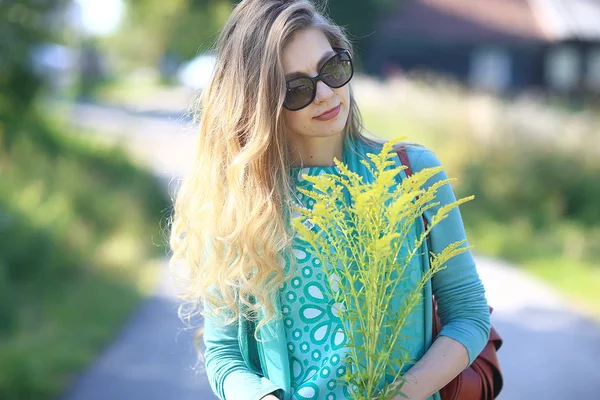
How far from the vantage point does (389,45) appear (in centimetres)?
2561

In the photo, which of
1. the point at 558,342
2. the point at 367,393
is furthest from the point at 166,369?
the point at 367,393

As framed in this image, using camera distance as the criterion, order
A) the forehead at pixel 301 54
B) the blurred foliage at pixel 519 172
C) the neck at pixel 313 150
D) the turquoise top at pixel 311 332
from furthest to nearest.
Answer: the blurred foliage at pixel 519 172, the neck at pixel 313 150, the forehead at pixel 301 54, the turquoise top at pixel 311 332

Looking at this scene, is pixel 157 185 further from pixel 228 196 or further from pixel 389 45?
pixel 389 45

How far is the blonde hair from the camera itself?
6.01 ft

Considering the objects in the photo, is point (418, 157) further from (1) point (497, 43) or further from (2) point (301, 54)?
(1) point (497, 43)

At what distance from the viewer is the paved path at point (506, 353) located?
486 centimetres

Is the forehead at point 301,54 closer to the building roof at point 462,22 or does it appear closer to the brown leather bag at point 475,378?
the brown leather bag at point 475,378

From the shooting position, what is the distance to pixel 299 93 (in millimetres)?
1846

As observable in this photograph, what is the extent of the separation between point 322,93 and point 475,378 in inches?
31.0

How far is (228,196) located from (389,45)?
24447 mm

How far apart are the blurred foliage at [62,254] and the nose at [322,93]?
2205mm

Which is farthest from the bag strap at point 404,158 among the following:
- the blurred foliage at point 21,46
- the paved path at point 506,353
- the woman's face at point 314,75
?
the blurred foliage at point 21,46

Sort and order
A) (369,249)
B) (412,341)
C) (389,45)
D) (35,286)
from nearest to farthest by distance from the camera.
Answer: (369,249)
(412,341)
(35,286)
(389,45)

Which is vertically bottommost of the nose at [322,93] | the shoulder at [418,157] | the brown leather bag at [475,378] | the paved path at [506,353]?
the paved path at [506,353]
